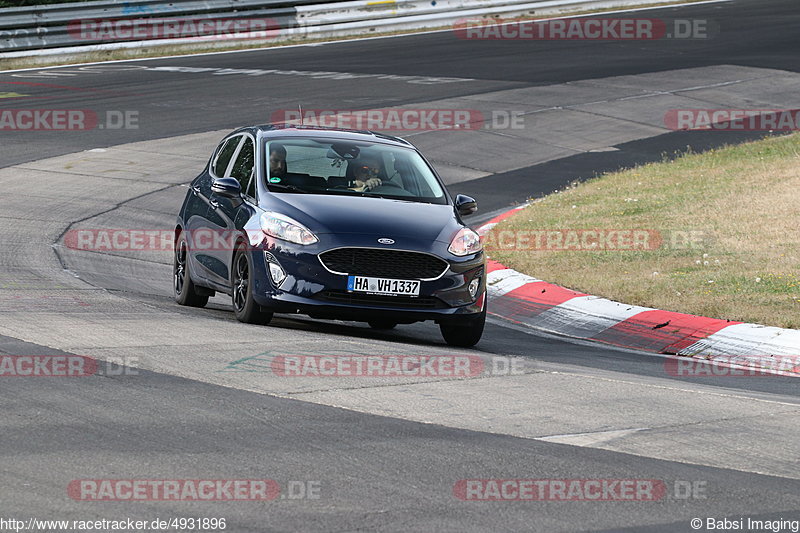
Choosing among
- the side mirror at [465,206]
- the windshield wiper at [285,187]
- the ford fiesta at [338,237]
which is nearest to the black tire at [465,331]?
the ford fiesta at [338,237]

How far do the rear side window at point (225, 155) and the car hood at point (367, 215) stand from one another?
159 cm

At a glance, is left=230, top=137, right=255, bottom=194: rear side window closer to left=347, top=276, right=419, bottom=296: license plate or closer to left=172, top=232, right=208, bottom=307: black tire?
left=172, top=232, right=208, bottom=307: black tire

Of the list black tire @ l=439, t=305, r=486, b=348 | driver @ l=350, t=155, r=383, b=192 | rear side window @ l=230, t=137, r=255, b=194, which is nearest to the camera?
black tire @ l=439, t=305, r=486, b=348

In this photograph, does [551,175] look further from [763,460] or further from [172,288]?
[763,460]

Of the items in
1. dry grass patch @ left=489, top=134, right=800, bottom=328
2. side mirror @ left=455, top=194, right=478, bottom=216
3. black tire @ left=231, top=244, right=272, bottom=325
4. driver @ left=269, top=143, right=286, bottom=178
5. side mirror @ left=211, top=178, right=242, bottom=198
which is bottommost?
dry grass patch @ left=489, top=134, right=800, bottom=328

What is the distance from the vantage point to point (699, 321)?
11.2m

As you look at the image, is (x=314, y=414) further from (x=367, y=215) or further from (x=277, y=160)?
(x=277, y=160)

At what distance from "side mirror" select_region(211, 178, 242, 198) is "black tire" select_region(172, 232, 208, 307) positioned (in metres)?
1.33

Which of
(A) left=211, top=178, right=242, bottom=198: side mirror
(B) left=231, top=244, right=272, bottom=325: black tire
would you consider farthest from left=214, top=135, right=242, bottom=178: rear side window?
(B) left=231, top=244, right=272, bottom=325: black tire

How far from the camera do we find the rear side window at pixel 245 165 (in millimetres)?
11023

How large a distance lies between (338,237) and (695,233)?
241 inches

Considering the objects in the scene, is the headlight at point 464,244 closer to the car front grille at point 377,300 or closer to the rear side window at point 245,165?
the car front grille at point 377,300

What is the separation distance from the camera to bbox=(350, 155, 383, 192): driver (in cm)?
1083

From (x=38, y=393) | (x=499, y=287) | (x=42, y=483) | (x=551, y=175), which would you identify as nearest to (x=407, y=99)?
(x=551, y=175)
